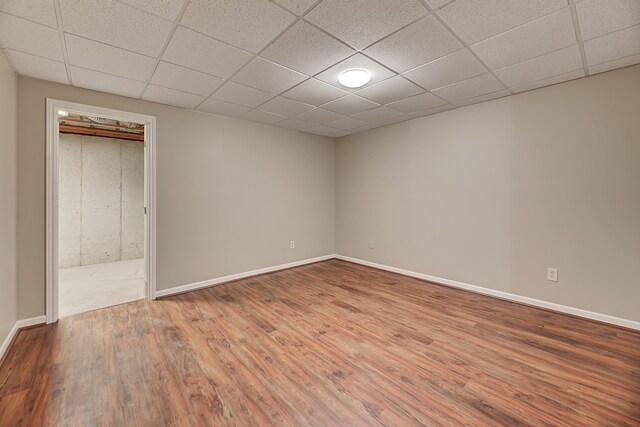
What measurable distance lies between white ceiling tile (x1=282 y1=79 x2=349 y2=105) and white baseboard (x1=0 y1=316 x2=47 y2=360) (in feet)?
11.1

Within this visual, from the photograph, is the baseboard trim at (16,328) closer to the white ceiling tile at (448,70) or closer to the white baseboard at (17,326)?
the white baseboard at (17,326)

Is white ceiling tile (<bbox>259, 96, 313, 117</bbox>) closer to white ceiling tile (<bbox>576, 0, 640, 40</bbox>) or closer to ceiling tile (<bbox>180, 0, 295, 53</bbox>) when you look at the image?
ceiling tile (<bbox>180, 0, 295, 53</bbox>)

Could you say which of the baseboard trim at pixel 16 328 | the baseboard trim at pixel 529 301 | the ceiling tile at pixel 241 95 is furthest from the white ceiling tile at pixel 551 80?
the baseboard trim at pixel 16 328

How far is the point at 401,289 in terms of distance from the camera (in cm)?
372

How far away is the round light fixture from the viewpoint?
2.57 m

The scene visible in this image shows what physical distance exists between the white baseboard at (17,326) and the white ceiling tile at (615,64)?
222 inches

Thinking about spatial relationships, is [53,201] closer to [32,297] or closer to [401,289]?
[32,297]

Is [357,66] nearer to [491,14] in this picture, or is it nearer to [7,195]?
[491,14]

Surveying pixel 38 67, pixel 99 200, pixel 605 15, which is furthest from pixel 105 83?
pixel 605 15

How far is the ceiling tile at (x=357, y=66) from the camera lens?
239 cm

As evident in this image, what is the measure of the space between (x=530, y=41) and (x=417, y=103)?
1.42 m

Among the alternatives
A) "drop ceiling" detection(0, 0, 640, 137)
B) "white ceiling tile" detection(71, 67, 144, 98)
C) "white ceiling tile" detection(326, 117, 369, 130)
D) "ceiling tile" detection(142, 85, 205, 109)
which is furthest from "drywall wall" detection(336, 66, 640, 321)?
"white ceiling tile" detection(71, 67, 144, 98)

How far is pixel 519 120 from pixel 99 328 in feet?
16.5

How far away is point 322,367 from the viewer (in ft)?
6.61
